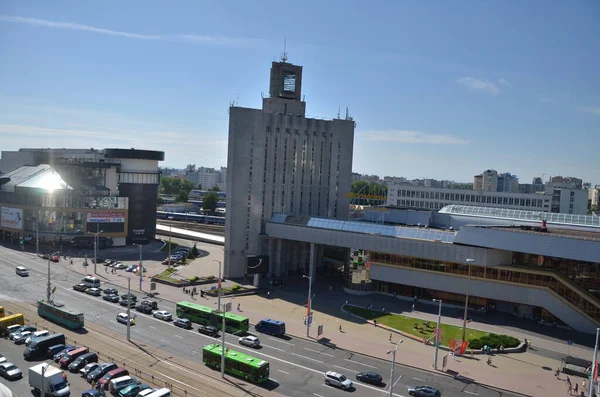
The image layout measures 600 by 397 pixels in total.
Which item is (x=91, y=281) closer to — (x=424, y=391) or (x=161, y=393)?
(x=161, y=393)

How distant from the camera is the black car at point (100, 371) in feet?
143

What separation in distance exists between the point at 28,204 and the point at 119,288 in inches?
2015

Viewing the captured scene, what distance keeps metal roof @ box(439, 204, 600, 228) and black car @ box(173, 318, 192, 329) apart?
5626 centimetres

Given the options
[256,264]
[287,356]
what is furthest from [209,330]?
[256,264]

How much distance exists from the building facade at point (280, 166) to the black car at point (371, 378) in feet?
158

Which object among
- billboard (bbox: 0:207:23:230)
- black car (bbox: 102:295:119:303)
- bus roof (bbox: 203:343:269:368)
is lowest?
black car (bbox: 102:295:119:303)

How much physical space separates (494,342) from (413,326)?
11088mm

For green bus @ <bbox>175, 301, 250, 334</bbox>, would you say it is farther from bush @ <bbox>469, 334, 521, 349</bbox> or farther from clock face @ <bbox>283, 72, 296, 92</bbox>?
clock face @ <bbox>283, 72, 296, 92</bbox>

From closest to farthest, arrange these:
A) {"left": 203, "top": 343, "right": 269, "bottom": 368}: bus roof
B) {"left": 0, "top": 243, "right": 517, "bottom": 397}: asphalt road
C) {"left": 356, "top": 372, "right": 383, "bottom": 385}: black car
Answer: {"left": 203, "top": 343, "right": 269, "bottom": 368}: bus roof, {"left": 0, "top": 243, "right": 517, "bottom": 397}: asphalt road, {"left": 356, "top": 372, "right": 383, "bottom": 385}: black car

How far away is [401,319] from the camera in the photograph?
225ft

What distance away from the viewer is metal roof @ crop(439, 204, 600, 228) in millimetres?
79812

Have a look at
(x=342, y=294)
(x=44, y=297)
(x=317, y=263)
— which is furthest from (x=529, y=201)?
→ (x=44, y=297)

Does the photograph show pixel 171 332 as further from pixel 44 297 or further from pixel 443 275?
pixel 443 275

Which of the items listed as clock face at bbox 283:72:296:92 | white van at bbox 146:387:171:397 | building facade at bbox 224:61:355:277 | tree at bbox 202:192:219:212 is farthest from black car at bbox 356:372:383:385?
tree at bbox 202:192:219:212
